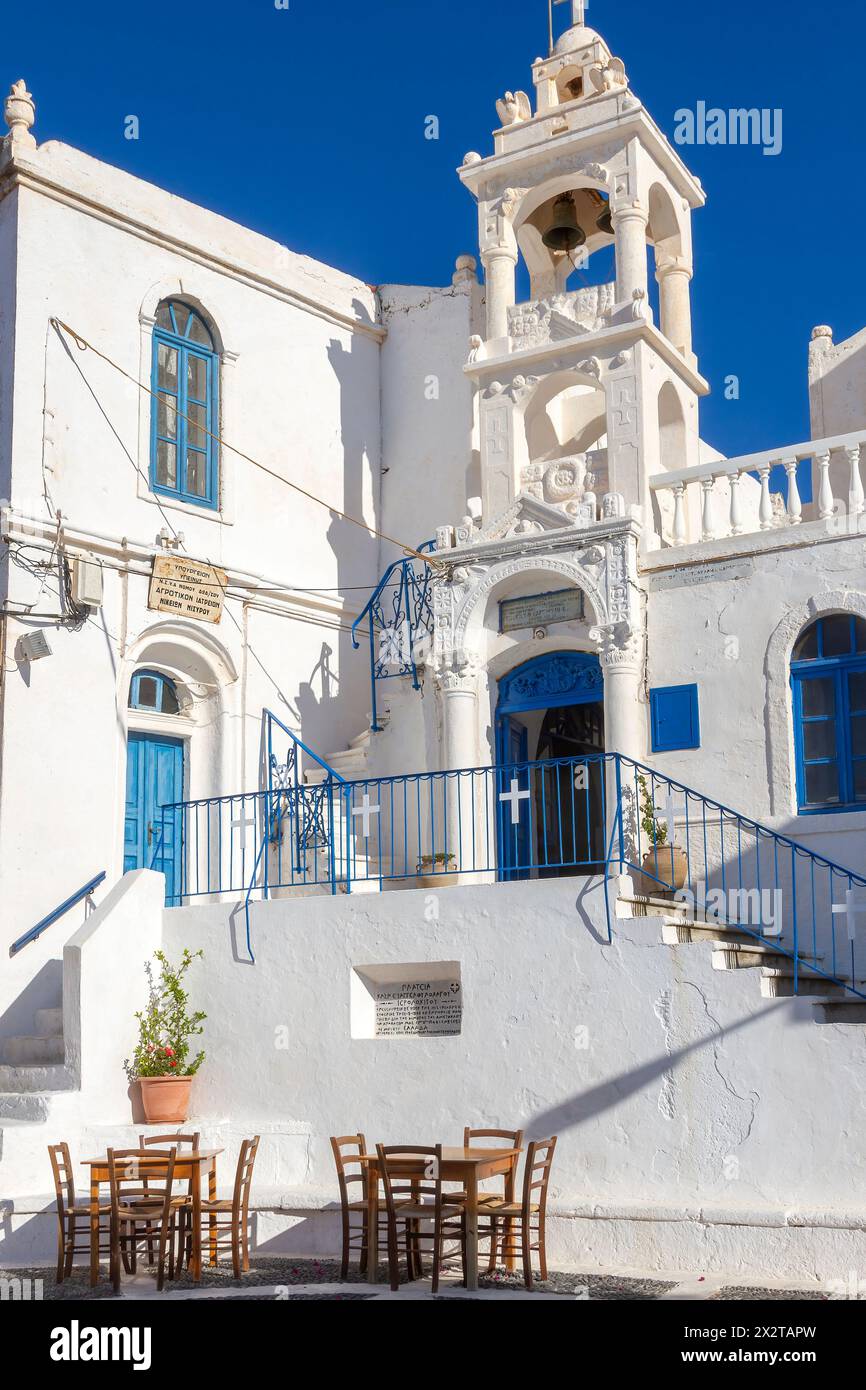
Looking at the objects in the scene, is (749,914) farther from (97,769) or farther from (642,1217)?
(97,769)

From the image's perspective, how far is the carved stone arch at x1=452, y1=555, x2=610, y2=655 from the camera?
41.2 feet

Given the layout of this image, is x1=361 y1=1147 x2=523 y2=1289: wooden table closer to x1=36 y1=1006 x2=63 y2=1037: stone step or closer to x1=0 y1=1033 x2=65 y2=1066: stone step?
x1=0 y1=1033 x2=65 y2=1066: stone step

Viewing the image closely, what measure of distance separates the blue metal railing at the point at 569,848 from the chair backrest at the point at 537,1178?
4.71ft

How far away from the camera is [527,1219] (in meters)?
8.73

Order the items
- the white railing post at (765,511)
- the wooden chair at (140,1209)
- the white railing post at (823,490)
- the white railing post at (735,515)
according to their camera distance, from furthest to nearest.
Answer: the white railing post at (735,515), the white railing post at (765,511), the white railing post at (823,490), the wooden chair at (140,1209)

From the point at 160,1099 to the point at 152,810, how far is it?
10.0 feet

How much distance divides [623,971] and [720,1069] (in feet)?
2.81

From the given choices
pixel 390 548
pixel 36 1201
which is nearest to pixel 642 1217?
pixel 36 1201

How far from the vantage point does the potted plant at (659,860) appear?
1094cm

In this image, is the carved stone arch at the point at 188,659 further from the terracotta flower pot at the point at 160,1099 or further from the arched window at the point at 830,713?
the arched window at the point at 830,713

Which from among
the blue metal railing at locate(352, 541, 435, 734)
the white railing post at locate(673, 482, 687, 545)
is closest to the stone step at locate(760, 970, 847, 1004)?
the white railing post at locate(673, 482, 687, 545)

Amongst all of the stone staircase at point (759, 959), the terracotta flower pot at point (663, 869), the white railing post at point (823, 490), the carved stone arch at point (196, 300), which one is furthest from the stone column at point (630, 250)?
the stone staircase at point (759, 959)

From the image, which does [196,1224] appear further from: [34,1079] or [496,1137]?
[34,1079]

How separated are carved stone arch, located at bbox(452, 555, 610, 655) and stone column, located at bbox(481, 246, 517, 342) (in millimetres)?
2416
